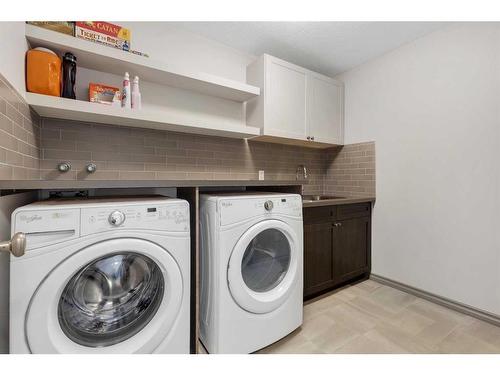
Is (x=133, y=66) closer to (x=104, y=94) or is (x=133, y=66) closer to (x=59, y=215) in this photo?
(x=104, y=94)

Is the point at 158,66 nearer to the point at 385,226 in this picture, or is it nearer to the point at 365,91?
the point at 365,91

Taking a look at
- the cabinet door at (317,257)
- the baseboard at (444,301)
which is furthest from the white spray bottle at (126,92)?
the baseboard at (444,301)

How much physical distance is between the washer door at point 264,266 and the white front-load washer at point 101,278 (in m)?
0.28

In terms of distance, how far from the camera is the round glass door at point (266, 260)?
1427 mm

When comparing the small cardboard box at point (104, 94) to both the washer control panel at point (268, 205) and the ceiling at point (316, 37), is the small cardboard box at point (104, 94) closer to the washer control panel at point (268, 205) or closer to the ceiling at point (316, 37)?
the ceiling at point (316, 37)

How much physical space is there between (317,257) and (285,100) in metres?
1.51

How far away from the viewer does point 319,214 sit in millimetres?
2010

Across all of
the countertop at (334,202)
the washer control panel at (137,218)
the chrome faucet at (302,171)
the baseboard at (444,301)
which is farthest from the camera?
the chrome faucet at (302,171)

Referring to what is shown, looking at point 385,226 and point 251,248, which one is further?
point 385,226

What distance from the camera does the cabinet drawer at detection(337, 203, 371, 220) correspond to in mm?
2184

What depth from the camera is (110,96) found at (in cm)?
163

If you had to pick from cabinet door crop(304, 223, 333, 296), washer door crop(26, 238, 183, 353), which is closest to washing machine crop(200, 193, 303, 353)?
washer door crop(26, 238, 183, 353)
